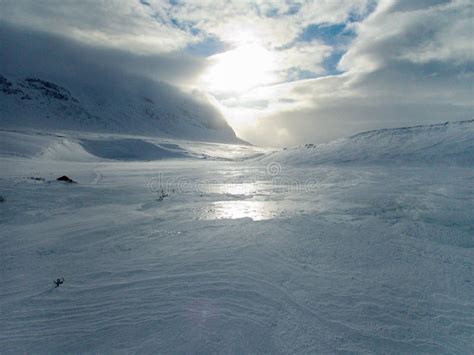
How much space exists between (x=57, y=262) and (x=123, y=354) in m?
2.33

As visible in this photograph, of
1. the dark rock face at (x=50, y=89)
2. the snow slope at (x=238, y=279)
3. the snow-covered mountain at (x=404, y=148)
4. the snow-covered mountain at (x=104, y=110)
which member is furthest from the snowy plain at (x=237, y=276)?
the dark rock face at (x=50, y=89)

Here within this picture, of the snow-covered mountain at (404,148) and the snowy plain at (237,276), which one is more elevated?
the snow-covered mountain at (404,148)

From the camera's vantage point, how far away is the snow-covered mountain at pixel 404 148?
15.6m

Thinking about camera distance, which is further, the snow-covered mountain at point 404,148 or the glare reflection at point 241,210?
the snow-covered mountain at point 404,148

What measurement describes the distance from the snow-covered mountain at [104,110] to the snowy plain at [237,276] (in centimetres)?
9593

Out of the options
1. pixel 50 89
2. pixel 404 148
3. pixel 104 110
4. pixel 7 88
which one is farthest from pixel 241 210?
pixel 50 89

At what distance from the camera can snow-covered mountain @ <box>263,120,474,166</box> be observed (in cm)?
1562

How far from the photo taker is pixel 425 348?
248 centimetres

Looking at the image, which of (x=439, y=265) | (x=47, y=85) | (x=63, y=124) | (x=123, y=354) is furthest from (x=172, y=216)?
(x=47, y=85)

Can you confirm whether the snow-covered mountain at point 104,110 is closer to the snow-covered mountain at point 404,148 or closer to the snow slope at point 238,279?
the snow-covered mountain at point 404,148

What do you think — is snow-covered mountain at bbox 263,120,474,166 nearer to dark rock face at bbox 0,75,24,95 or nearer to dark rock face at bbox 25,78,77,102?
dark rock face at bbox 25,78,77,102

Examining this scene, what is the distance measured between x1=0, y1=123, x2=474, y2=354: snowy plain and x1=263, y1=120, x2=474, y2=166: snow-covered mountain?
9849mm

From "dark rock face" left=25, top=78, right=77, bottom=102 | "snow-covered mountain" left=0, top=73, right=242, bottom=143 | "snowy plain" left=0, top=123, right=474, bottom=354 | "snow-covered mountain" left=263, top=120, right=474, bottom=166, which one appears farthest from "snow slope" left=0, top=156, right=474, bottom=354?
"dark rock face" left=25, top=78, right=77, bottom=102

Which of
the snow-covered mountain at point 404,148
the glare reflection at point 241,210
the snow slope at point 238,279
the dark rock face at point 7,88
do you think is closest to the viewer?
the snow slope at point 238,279
